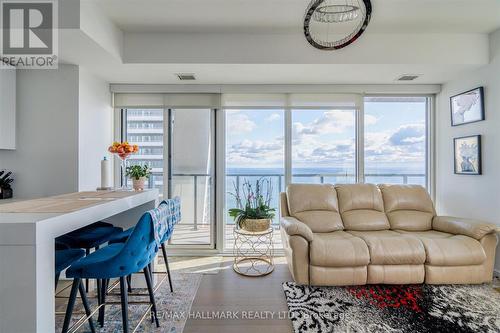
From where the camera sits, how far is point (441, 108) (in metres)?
3.58

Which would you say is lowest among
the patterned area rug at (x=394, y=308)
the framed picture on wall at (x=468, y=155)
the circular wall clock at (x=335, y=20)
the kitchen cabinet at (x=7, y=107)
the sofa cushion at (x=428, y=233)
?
the patterned area rug at (x=394, y=308)

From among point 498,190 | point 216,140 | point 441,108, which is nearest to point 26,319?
point 216,140

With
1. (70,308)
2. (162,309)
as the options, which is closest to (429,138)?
(162,309)

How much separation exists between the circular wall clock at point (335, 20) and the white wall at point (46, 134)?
2.65 meters

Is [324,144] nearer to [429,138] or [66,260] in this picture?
[429,138]

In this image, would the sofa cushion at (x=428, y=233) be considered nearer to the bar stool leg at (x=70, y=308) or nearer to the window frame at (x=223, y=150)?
the window frame at (x=223, y=150)

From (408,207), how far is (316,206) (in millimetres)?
1173

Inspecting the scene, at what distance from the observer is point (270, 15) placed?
2445 millimetres

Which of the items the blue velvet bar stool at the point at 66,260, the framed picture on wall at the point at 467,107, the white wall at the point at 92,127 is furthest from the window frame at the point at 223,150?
the blue velvet bar stool at the point at 66,260

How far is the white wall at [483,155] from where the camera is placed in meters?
2.79

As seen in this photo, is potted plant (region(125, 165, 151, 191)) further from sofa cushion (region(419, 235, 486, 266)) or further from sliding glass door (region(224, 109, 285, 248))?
sofa cushion (region(419, 235, 486, 266))

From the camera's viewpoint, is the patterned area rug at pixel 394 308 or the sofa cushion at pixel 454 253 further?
the sofa cushion at pixel 454 253

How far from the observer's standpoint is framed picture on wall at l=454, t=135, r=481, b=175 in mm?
2971

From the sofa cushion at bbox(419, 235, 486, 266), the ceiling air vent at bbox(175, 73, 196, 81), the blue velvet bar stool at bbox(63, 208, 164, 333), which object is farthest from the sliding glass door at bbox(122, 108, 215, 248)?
the sofa cushion at bbox(419, 235, 486, 266)
